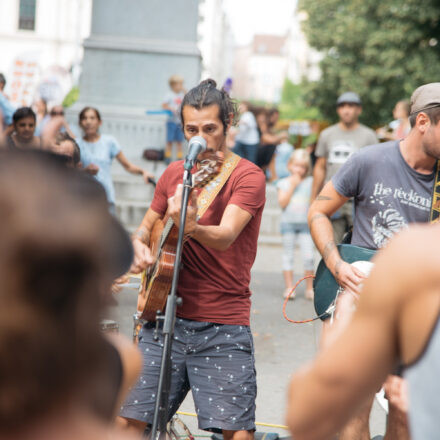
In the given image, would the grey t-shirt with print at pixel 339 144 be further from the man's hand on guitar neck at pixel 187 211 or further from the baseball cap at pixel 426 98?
the man's hand on guitar neck at pixel 187 211

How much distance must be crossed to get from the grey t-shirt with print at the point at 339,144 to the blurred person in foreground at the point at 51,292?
703 centimetres

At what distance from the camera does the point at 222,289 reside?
3385 millimetres

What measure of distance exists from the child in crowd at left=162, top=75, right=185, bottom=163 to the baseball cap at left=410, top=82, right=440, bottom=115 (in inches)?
353

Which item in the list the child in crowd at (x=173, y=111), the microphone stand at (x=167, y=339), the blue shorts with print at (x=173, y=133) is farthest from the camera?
the blue shorts with print at (x=173, y=133)

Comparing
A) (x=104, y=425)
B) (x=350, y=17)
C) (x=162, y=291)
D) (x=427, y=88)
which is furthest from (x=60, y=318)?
(x=350, y=17)

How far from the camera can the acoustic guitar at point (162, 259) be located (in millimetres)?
3232

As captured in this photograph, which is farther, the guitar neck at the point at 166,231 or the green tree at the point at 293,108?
the green tree at the point at 293,108

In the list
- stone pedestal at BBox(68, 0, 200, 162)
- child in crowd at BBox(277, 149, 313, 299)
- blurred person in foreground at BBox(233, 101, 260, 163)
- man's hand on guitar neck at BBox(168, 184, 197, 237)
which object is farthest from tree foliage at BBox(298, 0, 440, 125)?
man's hand on guitar neck at BBox(168, 184, 197, 237)

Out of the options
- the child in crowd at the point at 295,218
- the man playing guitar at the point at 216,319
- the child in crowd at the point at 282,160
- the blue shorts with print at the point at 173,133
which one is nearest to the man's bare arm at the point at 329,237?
the man playing guitar at the point at 216,319

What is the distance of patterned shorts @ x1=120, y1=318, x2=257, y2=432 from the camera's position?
3.30 m

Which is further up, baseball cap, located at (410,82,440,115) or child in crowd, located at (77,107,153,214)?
baseball cap, located at (410,82,440,115)

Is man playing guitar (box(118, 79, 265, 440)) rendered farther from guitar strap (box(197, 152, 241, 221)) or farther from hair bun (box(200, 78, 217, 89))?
hair bun (box(200, 78, 217, 89))

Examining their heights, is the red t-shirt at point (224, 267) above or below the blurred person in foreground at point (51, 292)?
below

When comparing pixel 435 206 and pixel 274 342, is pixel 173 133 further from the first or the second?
pixel 435 206
